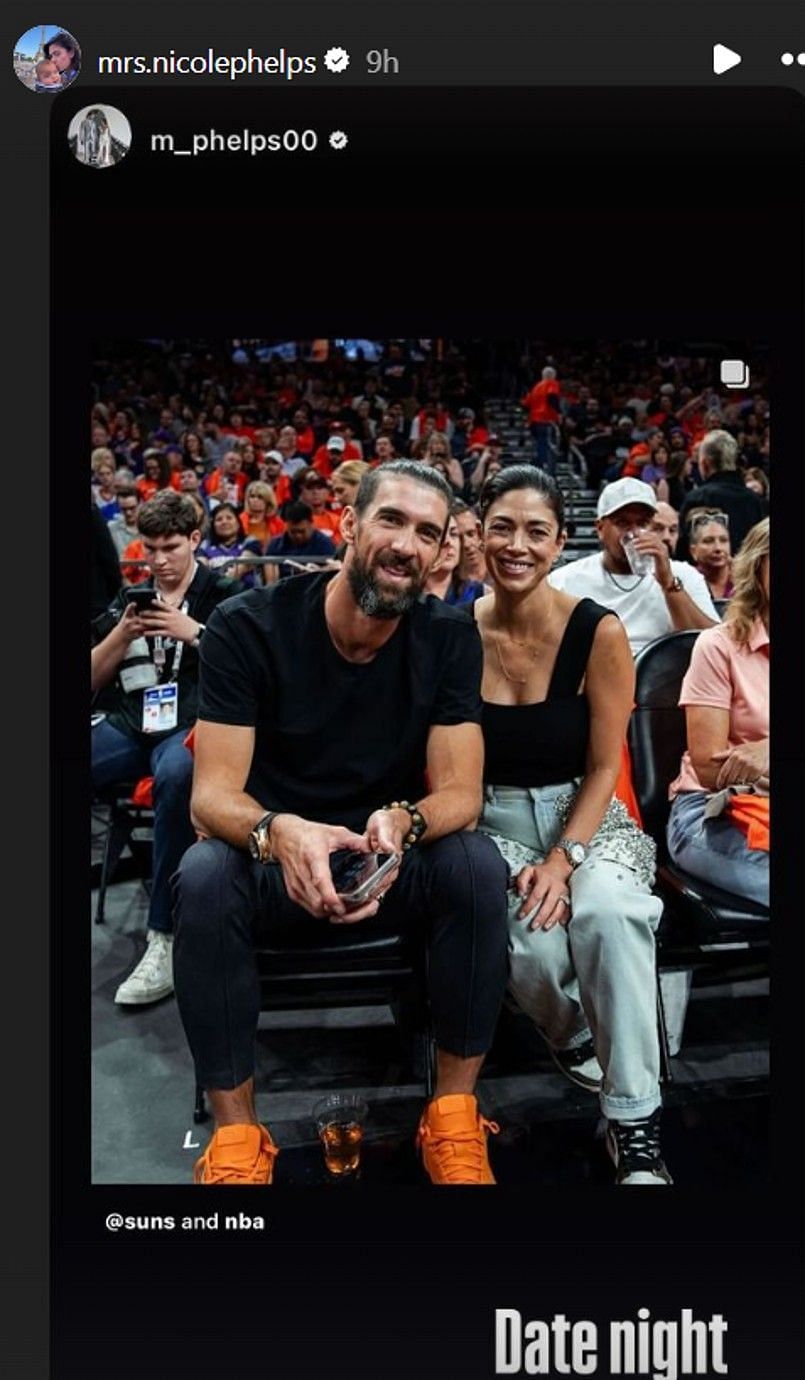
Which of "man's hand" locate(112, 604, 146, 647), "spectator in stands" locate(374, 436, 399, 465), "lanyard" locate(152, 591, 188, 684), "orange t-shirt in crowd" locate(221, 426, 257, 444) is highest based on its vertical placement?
"orange t-shirt in crowd" locate(221, 426, 257, 444)

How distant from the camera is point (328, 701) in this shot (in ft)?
5.43

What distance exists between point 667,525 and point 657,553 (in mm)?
271

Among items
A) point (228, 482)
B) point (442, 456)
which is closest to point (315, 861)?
point (442, 456)

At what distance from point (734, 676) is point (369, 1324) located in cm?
121

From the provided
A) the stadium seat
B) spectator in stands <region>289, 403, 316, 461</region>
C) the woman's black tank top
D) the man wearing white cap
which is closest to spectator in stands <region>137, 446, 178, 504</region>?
spectator in stands <region>289, 403, 316, 461</region>

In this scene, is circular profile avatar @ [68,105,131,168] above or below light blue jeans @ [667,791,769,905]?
above

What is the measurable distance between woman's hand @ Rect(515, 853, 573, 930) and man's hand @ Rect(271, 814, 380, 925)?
0.31 m

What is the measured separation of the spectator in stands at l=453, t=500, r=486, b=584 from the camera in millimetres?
2670

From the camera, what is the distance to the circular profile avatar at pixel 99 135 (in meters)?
1.14

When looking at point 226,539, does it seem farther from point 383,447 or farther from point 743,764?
point 743,764

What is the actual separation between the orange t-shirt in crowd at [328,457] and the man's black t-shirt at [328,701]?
3454 mm

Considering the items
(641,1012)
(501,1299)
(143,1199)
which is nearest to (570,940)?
(641,1012)

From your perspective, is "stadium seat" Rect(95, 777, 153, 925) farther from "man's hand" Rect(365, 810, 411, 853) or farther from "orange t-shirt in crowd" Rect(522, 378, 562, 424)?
"orange t-shirt in crowd" Rect(522, 378, 562, 424)
